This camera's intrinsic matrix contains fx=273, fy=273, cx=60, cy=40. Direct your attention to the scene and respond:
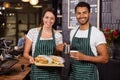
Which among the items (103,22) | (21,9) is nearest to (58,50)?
(103,22)

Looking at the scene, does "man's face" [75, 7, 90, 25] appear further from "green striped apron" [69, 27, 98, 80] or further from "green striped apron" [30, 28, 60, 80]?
"green striped apron" [30, 28, 60, 80]

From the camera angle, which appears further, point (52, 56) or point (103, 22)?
point (103, 22)

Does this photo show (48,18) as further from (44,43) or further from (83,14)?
(83,14)

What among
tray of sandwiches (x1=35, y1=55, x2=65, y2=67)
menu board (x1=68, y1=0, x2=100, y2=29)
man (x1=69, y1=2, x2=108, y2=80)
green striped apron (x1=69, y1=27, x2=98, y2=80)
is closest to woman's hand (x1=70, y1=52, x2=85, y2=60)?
man (x1=69, y1=2, x2=108, y2=80)

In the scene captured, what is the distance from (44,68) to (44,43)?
25 centimetres

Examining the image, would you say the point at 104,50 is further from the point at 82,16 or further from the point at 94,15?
the point at 94,15

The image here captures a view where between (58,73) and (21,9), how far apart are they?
1236cm

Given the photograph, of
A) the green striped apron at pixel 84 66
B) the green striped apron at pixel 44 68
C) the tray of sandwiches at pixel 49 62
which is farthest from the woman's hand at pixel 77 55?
the green striped apron at pixel 44 68

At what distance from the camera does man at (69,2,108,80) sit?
2.42m

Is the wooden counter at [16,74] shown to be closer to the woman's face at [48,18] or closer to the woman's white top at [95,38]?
the woman's face at [48,18]

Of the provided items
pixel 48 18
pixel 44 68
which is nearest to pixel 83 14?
pixel 48 18

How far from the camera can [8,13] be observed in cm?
1476

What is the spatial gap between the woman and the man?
0.25 meters

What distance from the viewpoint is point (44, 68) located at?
8.79 feet
